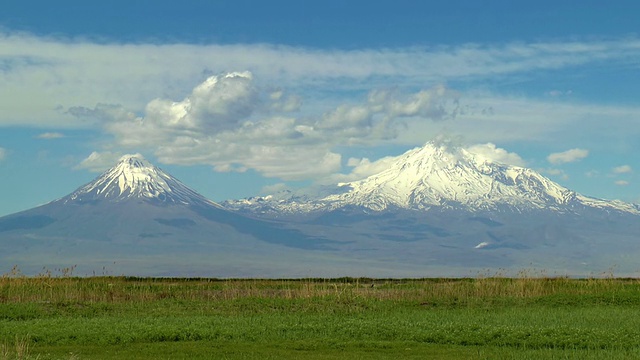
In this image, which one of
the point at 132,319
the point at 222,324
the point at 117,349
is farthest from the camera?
the point at 132,319

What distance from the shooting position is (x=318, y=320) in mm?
38562

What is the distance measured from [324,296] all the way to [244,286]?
14458 mm

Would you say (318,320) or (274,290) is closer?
(318,320)

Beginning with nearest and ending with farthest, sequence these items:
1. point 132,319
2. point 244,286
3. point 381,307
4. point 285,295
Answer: point 132,319, point 381,307, point 285,295, point 244,286

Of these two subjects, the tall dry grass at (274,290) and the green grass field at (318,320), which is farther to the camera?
the tall dry grass at (274,290)

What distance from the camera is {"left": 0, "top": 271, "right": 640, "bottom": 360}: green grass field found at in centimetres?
3056

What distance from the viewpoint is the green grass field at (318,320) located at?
30562 millimetres

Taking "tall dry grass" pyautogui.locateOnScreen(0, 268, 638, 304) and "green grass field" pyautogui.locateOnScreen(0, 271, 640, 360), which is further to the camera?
"tall dry grass" pyautogui.locateOnScreen(0, 268, 638, 304)

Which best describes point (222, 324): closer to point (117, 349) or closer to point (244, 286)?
point (117, 349)

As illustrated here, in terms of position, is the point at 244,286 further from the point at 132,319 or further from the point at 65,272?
the point at 132,319

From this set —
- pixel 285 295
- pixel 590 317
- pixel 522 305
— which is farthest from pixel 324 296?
pixel 590 317

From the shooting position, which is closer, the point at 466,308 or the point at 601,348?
the point at 601,348

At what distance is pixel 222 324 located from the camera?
36469 mm

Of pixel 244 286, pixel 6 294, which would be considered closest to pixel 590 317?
pixel 244 286
